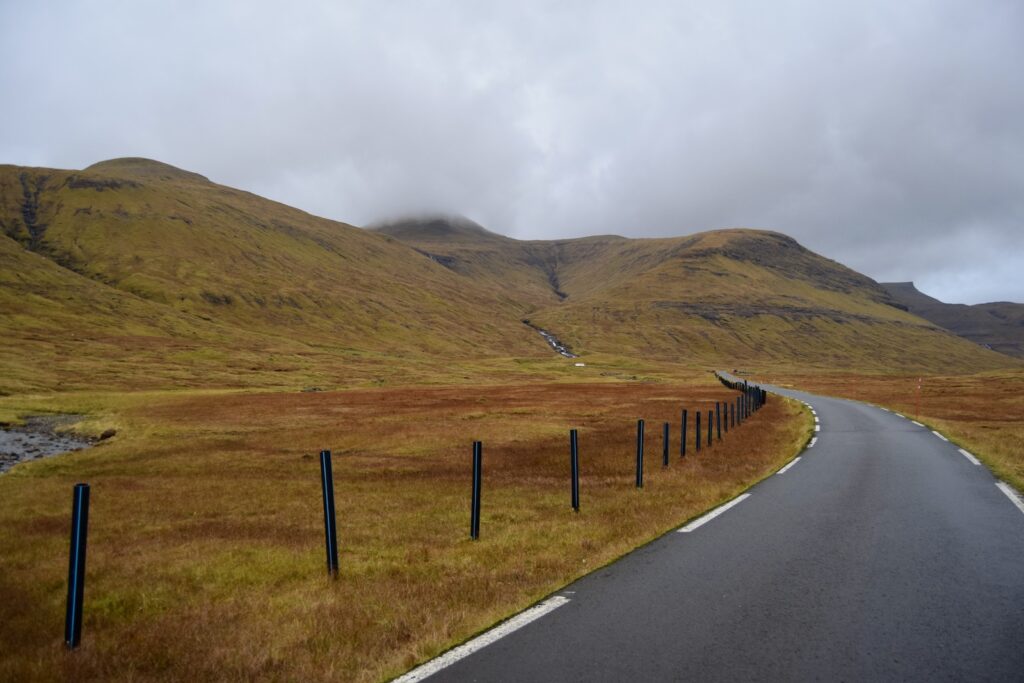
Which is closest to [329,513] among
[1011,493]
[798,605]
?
[798,605]

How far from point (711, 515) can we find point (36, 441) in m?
40.7

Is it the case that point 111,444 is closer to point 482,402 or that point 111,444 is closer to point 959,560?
point 482,402

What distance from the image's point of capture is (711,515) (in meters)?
12.2

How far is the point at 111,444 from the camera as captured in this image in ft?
109

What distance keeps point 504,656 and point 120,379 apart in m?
91.5

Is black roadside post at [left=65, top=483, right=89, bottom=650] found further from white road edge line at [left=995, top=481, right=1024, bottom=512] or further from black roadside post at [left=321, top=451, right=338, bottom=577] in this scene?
white road edge line at [left=995, top=481, right=1024, bottom=512]

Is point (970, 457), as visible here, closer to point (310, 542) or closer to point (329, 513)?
point (310, 542)

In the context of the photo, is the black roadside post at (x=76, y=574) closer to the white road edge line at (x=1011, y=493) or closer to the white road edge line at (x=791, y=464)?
the white road edge line at (x=1011, y=493)

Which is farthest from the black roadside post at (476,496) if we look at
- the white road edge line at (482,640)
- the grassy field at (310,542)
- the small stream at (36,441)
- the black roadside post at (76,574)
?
the small stream at (36,441)

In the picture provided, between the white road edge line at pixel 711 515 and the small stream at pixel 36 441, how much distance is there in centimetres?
2935

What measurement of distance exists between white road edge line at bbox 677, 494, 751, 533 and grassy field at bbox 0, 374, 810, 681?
1.08 ft

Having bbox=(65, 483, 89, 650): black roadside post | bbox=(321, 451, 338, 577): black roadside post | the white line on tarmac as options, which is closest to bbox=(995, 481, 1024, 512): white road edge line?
the white line on tarmac

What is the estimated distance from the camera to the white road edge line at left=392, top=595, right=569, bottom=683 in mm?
5566

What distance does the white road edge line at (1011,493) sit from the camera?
12.5 m
